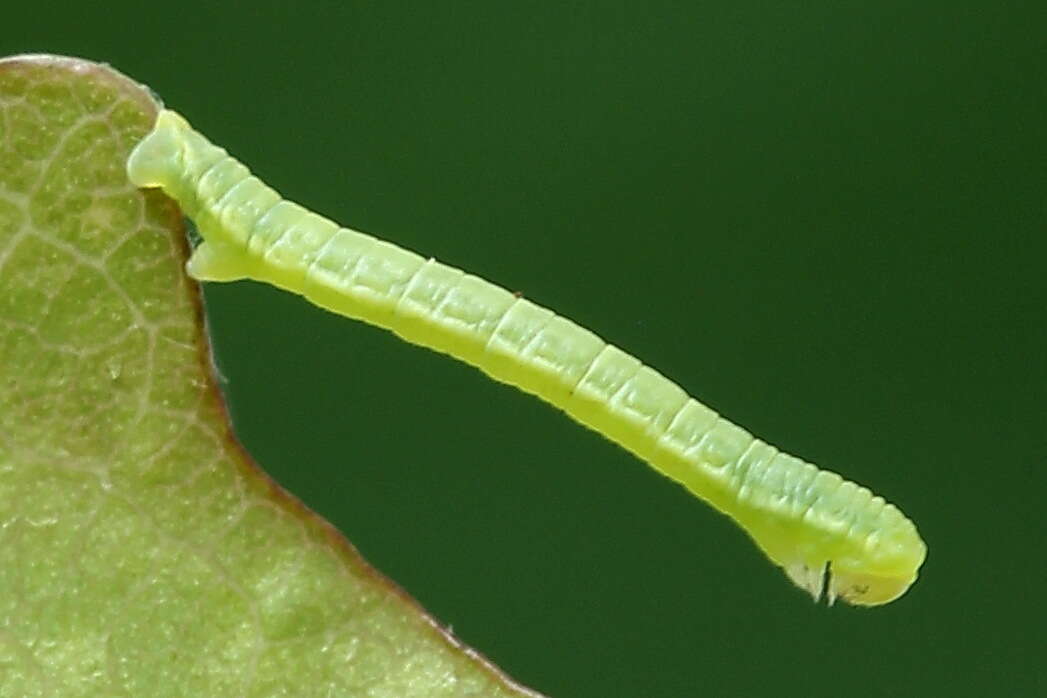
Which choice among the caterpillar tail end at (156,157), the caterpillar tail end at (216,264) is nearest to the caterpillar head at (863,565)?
the caterpillar tail end at (216,264)

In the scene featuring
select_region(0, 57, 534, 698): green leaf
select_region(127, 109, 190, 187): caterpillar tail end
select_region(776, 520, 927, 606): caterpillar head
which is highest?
select_region(127, 109, 190, 187): caterpillar tail end

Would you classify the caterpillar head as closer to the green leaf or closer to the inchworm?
the inchworm

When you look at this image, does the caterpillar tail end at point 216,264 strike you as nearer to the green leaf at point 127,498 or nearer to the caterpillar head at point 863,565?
the green leaf at point 127,498

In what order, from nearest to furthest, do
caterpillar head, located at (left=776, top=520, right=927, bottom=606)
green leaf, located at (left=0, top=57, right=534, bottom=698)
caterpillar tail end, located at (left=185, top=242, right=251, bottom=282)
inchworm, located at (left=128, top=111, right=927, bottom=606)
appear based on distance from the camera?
1. green leaf, located at (left=0, top=57, right=534, bottom=698)
2. caterpillar tail end, located at (left=185, top=242, right=251, bottom=282)
3. inchworm, located at (left=128, top=111, right=927, bottom=606)
4. caterpillar head, located at (left=776, top=520, right=927, bottom=606)

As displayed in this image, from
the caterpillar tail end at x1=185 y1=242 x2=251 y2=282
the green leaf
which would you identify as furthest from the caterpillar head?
the caterpillar tail end at x1=185 y1=242 x2=251 y2=282

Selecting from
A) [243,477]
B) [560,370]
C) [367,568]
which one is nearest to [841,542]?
[560,370]

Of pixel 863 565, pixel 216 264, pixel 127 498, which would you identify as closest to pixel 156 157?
pixel 216 264
